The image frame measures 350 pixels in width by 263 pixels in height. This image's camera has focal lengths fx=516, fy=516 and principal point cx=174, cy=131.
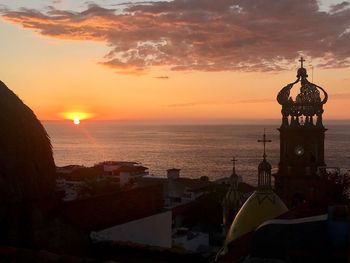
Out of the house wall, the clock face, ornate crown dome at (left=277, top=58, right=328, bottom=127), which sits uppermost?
ornate crown dome at (left=277, top=58, right=328, bottom=127)

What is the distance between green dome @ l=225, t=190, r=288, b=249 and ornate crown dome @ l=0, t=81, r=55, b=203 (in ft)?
25.1

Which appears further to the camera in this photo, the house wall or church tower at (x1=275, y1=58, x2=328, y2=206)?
church tower at (x1=275, y1=58, x2=328, y2=206)

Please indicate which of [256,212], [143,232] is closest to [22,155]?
[143,232]

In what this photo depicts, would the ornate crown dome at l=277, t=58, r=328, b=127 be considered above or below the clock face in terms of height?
above

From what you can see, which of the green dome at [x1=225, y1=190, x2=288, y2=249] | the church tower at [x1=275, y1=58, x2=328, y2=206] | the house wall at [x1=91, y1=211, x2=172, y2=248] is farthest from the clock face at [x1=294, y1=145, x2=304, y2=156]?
the house wall at [x1=91, y1=211, x2=172, y2=248]

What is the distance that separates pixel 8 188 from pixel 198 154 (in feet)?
476

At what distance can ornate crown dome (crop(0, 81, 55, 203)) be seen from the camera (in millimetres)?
9156

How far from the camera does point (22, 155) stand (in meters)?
9.46

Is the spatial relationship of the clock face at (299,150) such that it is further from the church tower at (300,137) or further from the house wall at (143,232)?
the house wall at (143,232)

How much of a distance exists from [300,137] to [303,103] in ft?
5.68

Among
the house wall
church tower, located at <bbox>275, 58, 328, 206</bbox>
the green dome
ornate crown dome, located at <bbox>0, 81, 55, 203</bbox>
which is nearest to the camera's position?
ornate crown dome, located at <bbox>0, 81, 55, 203</bbox>

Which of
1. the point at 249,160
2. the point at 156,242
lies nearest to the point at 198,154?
the point at 249,160

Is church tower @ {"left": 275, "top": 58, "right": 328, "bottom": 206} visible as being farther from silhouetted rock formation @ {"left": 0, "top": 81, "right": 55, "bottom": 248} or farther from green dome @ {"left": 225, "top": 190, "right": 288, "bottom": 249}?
silhouetted rock formation @ {"left": 0, "top": 81, "right": 55, "bottom": 248}

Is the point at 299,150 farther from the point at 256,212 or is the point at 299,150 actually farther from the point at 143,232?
the point at 143,232
